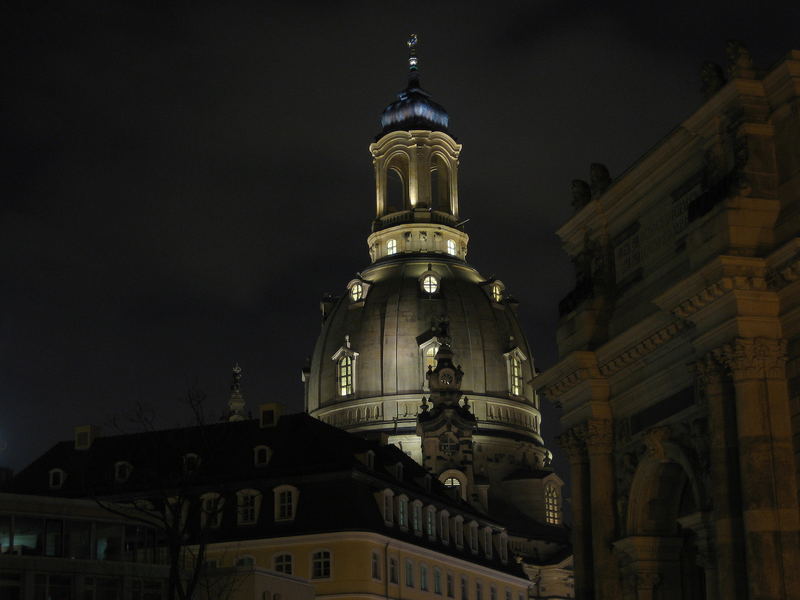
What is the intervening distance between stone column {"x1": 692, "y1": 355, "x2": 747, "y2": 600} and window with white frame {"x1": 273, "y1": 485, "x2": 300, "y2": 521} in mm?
46599

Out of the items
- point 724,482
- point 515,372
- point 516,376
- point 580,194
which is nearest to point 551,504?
point 516,376

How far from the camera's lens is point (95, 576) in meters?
61.7

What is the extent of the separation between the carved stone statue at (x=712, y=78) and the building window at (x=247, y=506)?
162 feet

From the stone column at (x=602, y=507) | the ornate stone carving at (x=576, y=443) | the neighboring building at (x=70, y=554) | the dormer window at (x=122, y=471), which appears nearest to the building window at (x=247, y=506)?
the dormer window at (x=122, y=471)

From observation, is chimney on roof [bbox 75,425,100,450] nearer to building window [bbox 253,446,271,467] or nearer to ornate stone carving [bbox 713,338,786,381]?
building window [bbox 253,446,271,467]

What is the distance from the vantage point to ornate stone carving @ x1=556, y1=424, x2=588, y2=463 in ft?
157

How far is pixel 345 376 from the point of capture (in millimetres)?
137250

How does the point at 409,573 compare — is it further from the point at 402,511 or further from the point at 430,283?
the point at 430,283

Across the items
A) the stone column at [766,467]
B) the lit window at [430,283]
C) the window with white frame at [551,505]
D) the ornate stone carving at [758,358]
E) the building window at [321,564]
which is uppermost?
the lit window at [430,283]

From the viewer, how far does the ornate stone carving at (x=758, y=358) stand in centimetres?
3800

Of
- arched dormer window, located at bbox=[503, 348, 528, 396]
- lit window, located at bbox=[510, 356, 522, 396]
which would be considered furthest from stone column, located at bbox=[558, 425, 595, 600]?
lit window, located at bbox=[510, 356, 522, 396]

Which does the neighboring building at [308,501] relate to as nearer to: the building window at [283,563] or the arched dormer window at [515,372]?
the building window at [283,563]

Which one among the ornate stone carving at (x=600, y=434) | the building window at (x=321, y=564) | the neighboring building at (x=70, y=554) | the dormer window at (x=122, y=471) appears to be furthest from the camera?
the dormer window at (x=122, y=471)

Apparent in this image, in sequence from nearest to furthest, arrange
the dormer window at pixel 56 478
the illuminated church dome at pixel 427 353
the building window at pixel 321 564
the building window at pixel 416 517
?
the building window at pixel 321 564 → the building window at pixel 416 517 → the dormer window at pixel 56 478 → the illuminated church dome at pixel 427 353
